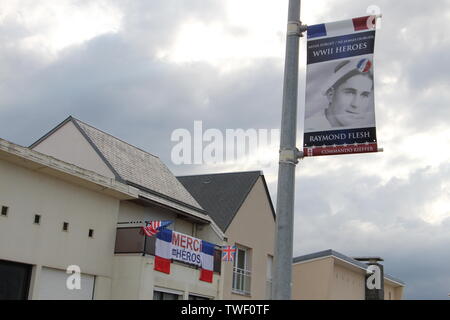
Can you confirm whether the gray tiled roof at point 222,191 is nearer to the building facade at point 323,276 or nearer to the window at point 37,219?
the building facade at point 323,276

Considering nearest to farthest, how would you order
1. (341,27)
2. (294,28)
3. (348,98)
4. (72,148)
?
(348,98) < (294,28) < (341,27) < (72,148)

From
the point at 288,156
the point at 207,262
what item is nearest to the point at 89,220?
the point at 207,262

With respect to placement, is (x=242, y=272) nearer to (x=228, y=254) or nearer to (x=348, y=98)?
(x=228, y=254)

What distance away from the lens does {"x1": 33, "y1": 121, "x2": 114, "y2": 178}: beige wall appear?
23.7m

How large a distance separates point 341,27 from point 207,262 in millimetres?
17355

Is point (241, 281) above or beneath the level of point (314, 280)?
beneath

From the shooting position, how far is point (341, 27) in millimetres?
8477

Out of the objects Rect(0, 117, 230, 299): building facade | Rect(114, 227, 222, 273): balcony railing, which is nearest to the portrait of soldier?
Rect(0, 117, 230, 299): building facade

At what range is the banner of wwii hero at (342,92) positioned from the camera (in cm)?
792

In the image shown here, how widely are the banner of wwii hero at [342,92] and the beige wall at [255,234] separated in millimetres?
19576

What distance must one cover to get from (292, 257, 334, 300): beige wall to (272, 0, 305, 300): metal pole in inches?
981

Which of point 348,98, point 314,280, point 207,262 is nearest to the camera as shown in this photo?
point 348,98

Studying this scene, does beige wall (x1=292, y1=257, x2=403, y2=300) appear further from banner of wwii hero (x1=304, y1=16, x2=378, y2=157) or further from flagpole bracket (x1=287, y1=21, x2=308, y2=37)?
flagpole bracket (x1=287, y1=21, x2=308, y2=37)
